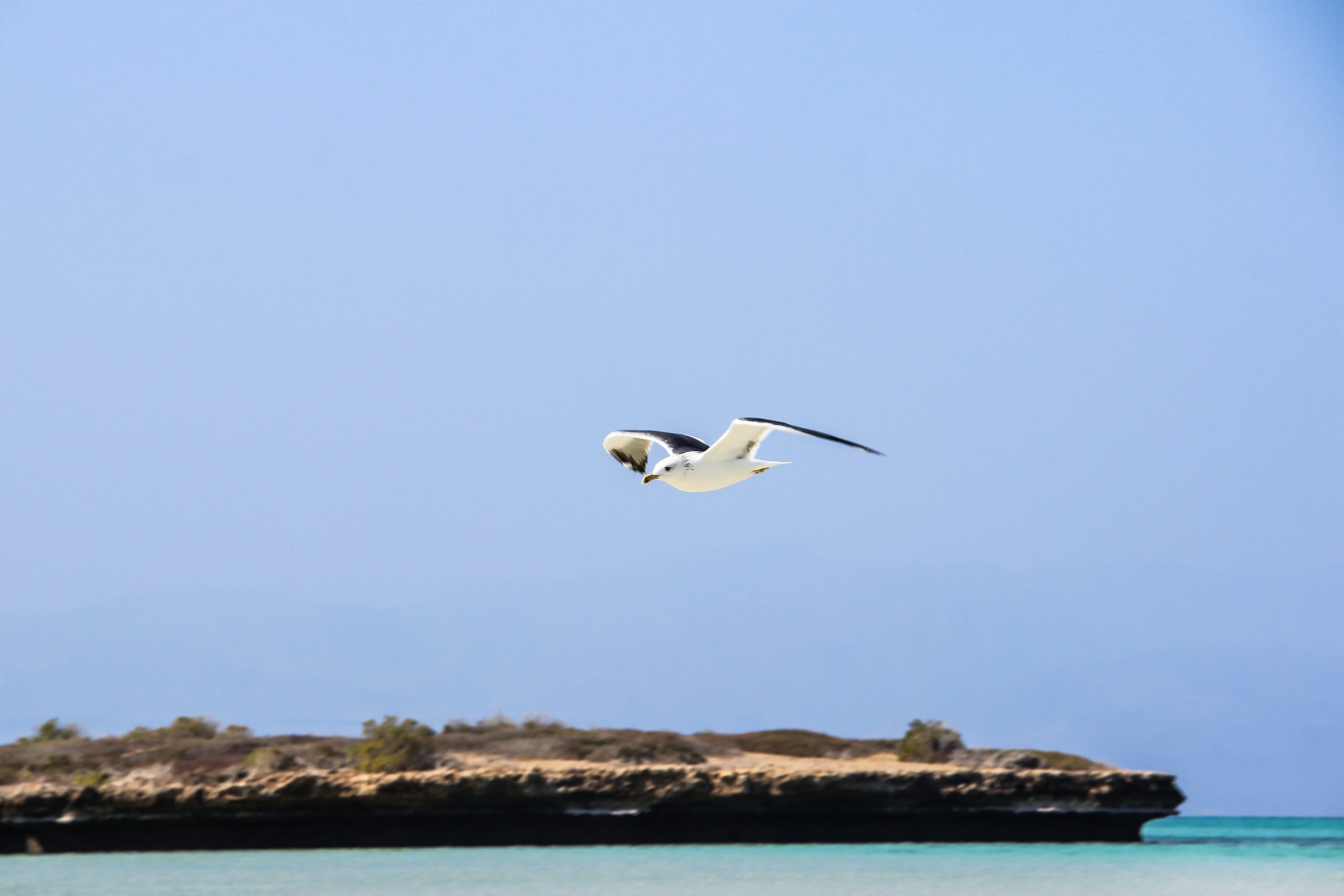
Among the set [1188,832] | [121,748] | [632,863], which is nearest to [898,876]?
[632,863]

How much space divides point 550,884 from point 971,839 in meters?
12.3

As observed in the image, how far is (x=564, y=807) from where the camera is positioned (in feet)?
99.9

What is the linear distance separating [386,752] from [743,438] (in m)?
20.8

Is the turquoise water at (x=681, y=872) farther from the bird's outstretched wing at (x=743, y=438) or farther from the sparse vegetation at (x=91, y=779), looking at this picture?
the bird's outstretched wing at (x=743, y=438)

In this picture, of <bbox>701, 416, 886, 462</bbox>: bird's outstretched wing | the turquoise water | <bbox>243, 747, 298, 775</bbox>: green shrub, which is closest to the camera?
<bbox>701, 416, 886, 462</bbox>: bird's outstretched wing

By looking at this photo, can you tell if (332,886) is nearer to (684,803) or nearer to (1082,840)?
(684,803)

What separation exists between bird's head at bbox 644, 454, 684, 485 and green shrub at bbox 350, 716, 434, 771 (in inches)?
724

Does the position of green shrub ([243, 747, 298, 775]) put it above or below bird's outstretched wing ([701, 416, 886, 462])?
below

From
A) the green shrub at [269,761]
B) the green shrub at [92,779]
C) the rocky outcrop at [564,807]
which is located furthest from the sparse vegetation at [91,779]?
the green shrub at [269,761]

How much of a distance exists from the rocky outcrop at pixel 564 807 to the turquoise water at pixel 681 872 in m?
0.59

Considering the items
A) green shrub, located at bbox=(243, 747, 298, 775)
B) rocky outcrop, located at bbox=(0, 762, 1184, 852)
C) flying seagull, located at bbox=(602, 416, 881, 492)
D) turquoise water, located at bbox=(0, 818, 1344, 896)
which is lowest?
turquoise water, located at bbox=(0, 818, 1344, 896)

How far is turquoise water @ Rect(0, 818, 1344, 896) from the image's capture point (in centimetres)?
2270

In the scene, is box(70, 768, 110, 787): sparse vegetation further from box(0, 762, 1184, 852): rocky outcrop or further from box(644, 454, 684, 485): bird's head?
box(644, 454, 684, 485): bird's head

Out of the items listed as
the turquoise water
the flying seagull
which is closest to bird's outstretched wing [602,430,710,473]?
the flying seagull
